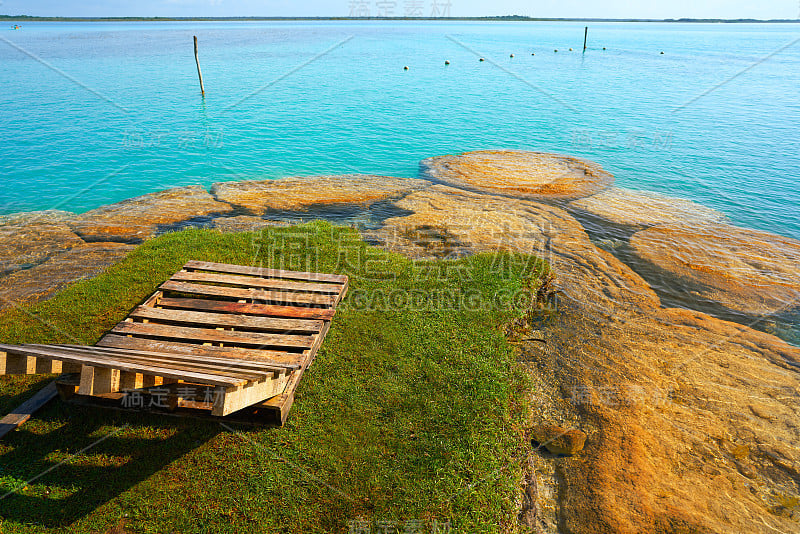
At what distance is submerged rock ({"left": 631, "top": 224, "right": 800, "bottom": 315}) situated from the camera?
8.79 metres

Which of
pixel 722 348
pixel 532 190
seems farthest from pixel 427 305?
pixel 532 190

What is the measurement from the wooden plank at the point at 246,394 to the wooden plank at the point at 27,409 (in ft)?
9.15

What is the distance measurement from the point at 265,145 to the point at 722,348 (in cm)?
1907

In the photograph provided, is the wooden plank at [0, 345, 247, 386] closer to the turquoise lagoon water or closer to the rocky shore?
the rocky shore

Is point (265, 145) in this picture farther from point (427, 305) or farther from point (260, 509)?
point (260, 509)

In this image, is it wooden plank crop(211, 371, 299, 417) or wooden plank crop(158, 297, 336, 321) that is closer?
wooden plank crop(211, 371, 299, 417)

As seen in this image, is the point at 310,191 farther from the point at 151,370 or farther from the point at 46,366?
the point at 151,370

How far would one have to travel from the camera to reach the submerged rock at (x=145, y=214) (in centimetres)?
1062

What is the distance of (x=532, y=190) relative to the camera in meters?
14.2

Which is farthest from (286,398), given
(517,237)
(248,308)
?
(517,237)

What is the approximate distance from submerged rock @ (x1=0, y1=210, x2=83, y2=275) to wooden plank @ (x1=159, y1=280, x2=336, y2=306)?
441cm

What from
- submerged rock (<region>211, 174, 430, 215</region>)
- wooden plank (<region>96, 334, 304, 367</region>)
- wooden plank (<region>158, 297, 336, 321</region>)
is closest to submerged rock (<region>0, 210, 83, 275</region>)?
submerged rock (<region>211, 174, 430, 215</region>)

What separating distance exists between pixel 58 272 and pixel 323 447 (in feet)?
23.6

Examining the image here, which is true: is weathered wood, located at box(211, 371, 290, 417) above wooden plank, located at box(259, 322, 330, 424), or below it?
above
